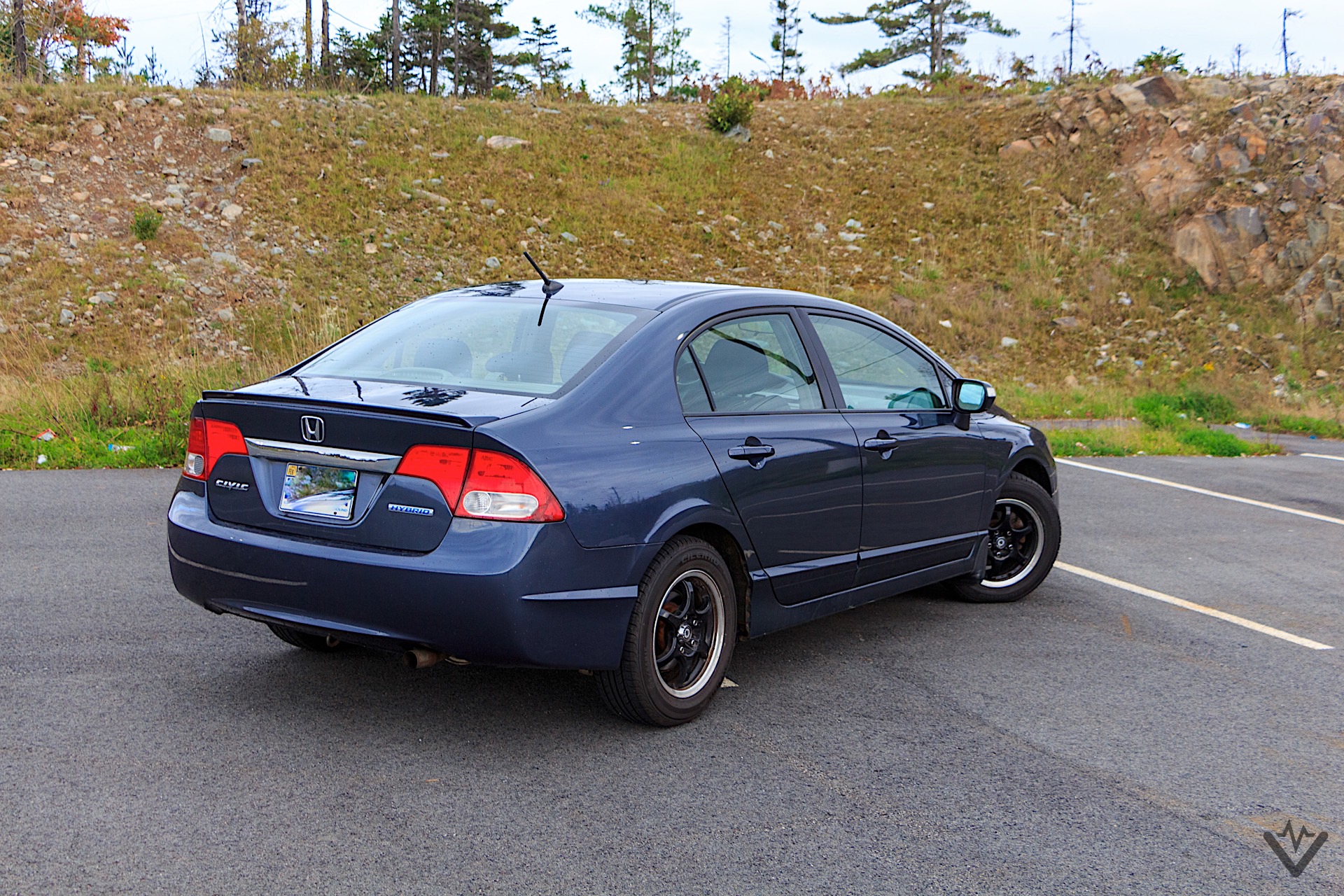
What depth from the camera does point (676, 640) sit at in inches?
168

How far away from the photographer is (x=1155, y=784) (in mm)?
3889

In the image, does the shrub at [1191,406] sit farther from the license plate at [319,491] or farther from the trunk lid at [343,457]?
the license plate at [319,491]

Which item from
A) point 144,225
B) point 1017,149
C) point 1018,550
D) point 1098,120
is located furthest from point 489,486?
point 1098,120

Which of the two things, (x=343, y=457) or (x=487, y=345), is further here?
(x=487, y=345)

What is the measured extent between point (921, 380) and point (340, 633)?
316 centimetres

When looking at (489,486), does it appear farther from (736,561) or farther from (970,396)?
(970,396)

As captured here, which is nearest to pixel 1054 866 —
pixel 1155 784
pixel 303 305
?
pixel 1155 784

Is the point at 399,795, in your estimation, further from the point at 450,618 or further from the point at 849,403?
the point at 849,403

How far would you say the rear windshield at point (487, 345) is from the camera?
4297 mm

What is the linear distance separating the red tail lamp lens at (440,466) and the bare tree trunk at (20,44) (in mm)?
26902

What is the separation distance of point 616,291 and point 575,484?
57.5 inches

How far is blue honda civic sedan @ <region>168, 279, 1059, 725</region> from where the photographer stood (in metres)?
3.71

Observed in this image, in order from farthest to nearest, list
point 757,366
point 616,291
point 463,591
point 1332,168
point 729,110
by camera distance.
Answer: point 729,110, point 1332,168, point 616,291, point 757,366, point 463,591

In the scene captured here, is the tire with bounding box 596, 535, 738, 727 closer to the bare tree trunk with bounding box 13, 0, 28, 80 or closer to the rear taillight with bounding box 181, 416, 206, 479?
the rear taillight with bounding box 181, 416, 206, 479
